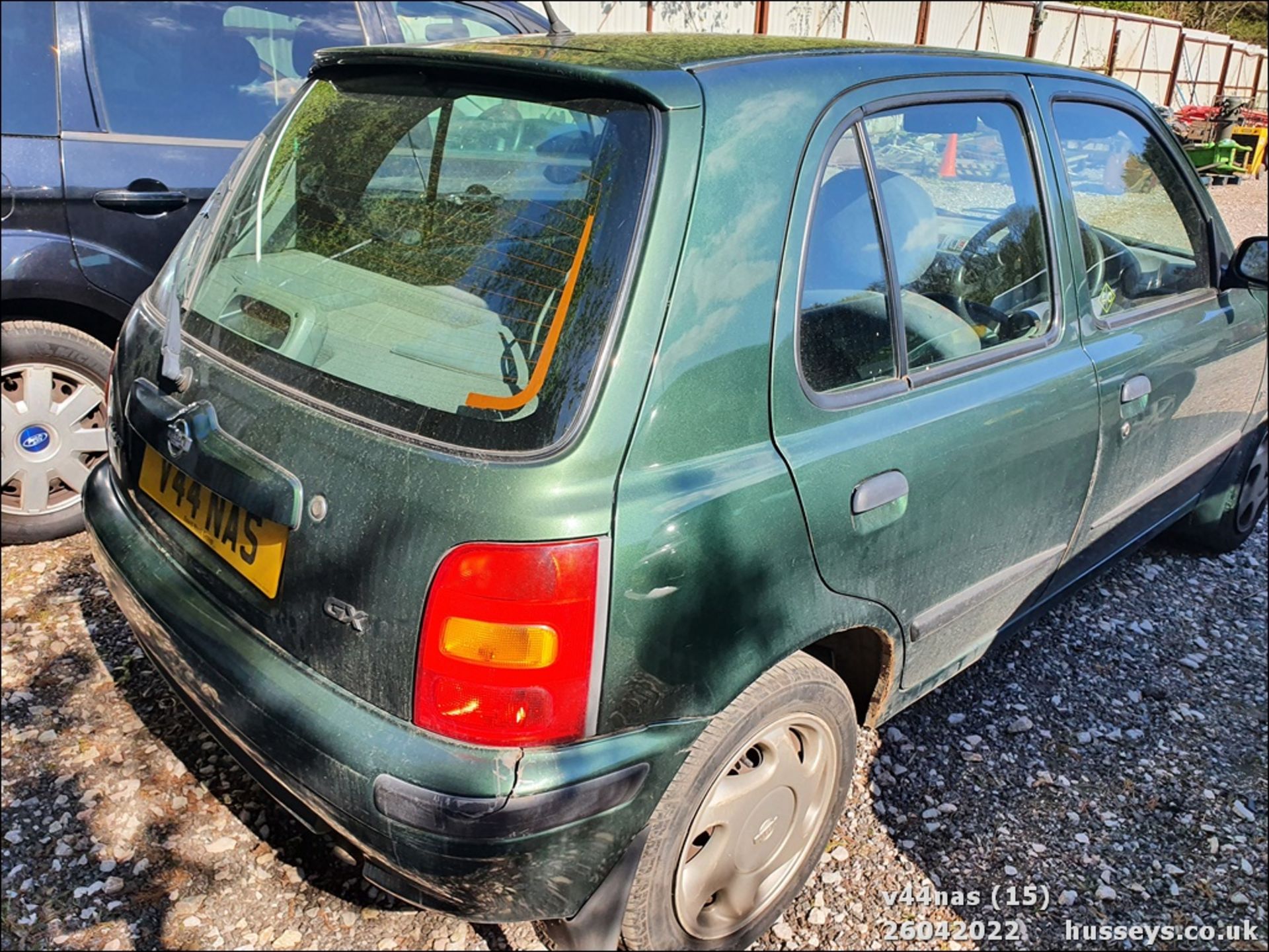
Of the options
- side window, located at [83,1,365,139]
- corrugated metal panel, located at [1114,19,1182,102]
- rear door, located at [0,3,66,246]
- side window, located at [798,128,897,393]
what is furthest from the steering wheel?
corrugated metal panel, located at [1114,19,1182,102]

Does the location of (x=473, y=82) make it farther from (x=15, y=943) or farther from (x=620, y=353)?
(x=15, y=943)

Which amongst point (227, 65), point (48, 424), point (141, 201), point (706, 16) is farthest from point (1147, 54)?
point (48, 424)

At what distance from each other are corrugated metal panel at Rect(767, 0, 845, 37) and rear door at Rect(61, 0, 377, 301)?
1325cm

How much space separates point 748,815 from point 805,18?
55.5 ft

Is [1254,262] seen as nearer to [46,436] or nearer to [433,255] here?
[433,255]

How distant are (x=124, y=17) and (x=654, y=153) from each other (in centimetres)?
291

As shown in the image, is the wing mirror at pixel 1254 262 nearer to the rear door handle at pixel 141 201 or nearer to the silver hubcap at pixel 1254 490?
the silver hubcap at pixel 1254 490

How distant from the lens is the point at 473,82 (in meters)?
1.96

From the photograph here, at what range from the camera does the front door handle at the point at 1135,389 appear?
2766 mm

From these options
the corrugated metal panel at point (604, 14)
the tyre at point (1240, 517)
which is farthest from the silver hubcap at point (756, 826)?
the corrugated metal panel at point (604, 14)

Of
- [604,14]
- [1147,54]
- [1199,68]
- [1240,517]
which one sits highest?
[604,14]

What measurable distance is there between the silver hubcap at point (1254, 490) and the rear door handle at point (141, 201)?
4359 millimetres

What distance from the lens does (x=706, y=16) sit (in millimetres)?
15031

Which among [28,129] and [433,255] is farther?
[28,129]
